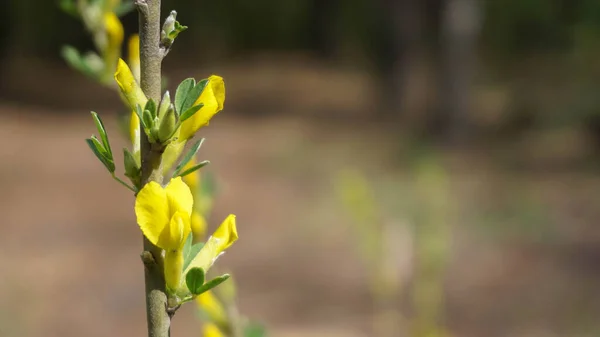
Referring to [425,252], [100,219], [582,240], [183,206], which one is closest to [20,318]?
[100,219]

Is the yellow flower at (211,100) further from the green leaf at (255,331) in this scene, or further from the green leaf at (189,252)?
the green leaf at (255,331)

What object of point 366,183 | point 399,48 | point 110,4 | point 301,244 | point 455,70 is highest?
point 399,48

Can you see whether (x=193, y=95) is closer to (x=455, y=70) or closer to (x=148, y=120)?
(x=148, y=120)

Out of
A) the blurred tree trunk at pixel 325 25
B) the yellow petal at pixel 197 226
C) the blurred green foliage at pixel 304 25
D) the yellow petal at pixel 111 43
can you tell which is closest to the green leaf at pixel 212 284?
the yellow petal at pixel 197 226

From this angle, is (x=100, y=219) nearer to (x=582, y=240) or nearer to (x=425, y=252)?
(x=425, y=252)

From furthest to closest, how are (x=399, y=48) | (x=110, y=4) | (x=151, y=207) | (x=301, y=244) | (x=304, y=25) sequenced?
(x=304, y=25), (x=399, y=48), (x=301, y=244), (x=110, y=4), (x=151, y=207)

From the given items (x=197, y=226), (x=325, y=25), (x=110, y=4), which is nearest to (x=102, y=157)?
(x=197, y=226)

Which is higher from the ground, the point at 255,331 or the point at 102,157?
the point at 102,157
